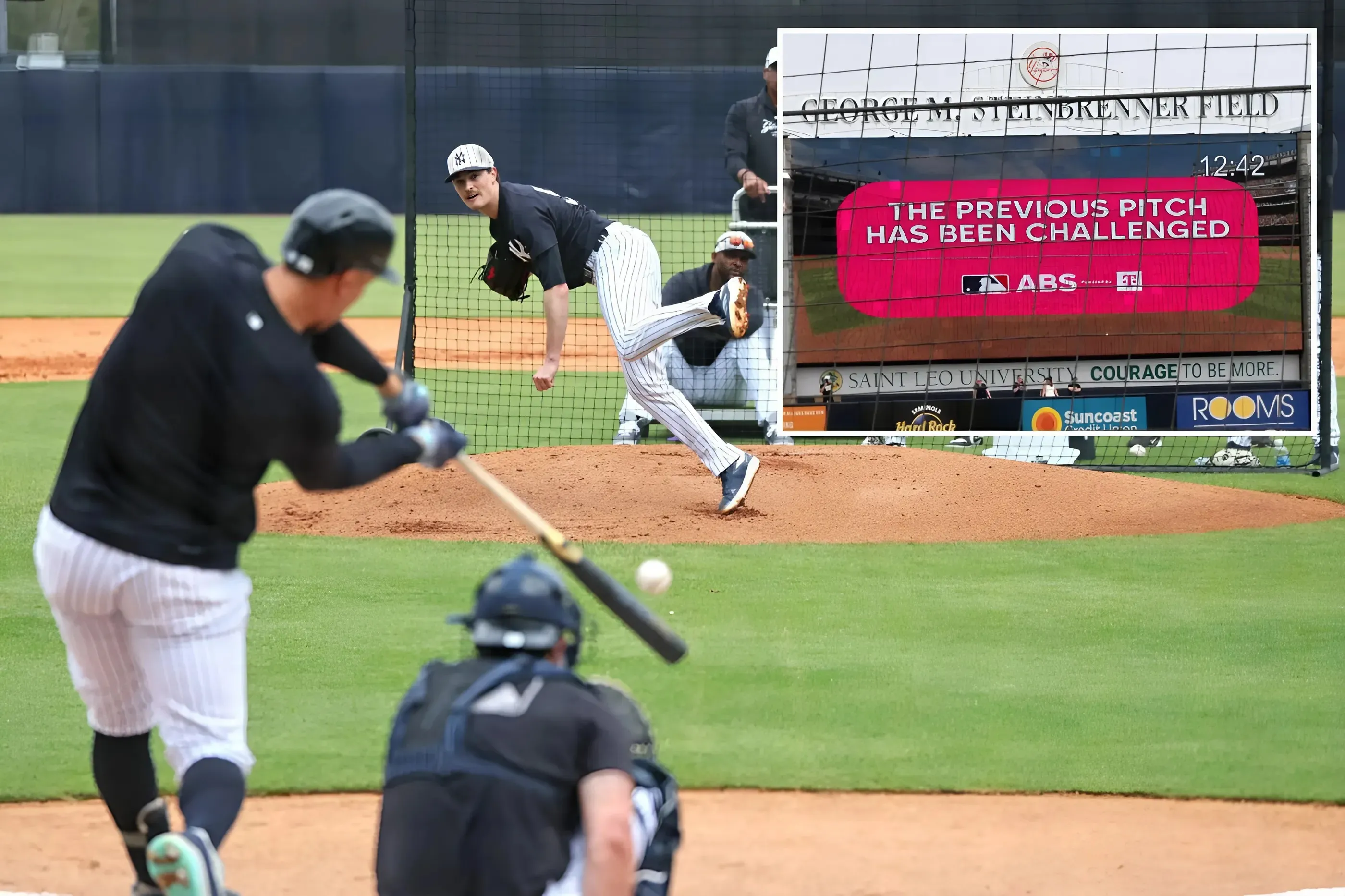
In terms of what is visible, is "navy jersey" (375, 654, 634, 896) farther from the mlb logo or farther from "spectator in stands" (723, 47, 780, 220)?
"spectator in stands" (723, 47, 780, 220)

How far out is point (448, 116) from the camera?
25.3 meters

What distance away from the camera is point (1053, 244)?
975 cm

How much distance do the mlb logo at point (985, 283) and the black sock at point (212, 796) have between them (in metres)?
7.31

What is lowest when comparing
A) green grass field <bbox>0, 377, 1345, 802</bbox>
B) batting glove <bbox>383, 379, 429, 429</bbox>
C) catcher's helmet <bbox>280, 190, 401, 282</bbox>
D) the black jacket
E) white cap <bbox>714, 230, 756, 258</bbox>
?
green grass field <bbox>0, 377, 1345, 802</bbox>

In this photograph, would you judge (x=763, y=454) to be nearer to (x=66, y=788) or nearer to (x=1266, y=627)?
(x=1266, y=627)

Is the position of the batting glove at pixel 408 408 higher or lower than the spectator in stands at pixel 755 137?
lower

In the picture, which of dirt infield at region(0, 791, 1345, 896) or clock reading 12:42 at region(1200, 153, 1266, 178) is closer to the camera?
dirt infield at region(0, 791, 1345, 896)

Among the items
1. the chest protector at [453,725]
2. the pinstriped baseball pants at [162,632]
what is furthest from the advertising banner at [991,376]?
the chest protector at [453,725]

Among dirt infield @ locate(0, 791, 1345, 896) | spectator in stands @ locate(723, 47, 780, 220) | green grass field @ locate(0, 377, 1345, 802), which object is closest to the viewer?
dirt infield @ locate(0, 791, 1345, 896)

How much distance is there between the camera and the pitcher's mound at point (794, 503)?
8055 mm

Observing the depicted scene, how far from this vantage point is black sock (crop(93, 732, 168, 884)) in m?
3.46

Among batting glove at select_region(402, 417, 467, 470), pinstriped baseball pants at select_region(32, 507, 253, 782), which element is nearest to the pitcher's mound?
batting glove at select_region(402, 417, 467, 470)

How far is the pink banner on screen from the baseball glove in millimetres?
2539

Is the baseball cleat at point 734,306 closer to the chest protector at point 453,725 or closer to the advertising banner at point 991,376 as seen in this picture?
the advertising banner at point 991,376
